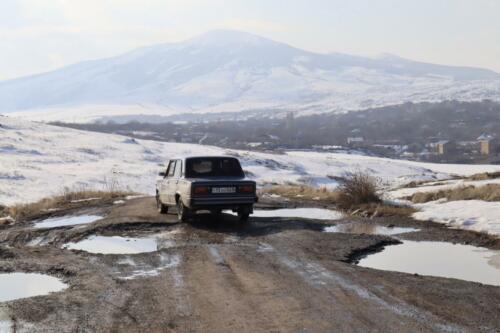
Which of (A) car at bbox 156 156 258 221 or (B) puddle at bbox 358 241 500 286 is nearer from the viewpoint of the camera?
(B) puddle at bbox 358 241 500 286

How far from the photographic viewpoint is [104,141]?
96.8 meters

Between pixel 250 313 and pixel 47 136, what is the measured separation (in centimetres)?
9053

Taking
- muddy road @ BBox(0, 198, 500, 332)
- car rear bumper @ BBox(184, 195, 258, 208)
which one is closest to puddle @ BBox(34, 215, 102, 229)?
muddy road @ BBox(0, 198, 500, 332)

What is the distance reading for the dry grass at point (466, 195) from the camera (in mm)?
16413

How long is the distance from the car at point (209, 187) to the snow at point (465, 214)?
177 inches

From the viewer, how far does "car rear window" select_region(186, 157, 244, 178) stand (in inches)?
624

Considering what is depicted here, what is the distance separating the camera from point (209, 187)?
47.9 ft

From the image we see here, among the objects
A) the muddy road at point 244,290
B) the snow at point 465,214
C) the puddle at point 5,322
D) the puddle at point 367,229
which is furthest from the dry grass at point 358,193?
the puddle at point 5,322

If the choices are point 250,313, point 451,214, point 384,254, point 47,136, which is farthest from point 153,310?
point 47,136

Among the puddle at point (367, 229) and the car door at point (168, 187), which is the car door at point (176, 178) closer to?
the car door at point (168, 187)

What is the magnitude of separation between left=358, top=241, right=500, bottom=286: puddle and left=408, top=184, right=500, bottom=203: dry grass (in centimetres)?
546

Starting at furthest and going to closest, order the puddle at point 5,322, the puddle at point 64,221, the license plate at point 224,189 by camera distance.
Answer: the puddle at point 64,221 < the license plate at point 224,189 < the puddle at point 5,322

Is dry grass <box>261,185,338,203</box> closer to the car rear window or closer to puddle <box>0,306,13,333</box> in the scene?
the car rear window

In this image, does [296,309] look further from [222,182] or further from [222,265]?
[222,182]
